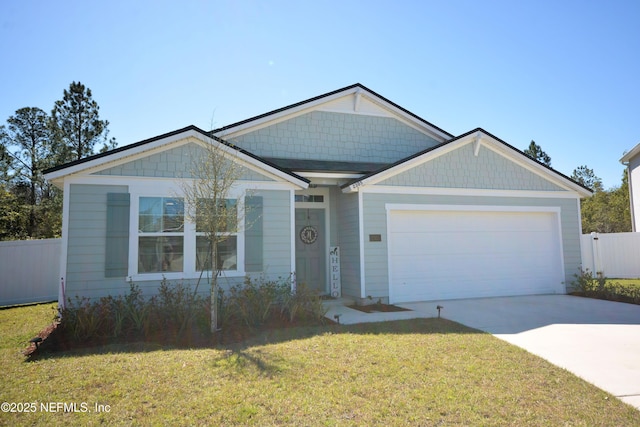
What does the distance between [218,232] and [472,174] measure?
764 centimetres

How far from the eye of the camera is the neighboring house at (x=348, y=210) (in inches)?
335

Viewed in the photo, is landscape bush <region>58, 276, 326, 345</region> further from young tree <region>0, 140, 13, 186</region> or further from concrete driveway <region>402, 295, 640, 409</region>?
young tree <region>0, 140, 13, 186</region>

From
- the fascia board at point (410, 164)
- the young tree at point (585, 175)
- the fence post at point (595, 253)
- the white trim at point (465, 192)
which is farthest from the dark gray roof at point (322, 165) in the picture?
the young tree at point (585, 175)

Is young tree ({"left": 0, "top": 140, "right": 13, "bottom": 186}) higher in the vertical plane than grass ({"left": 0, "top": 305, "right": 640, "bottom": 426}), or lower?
higher

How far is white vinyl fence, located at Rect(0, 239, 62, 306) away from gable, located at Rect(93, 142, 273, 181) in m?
6.48

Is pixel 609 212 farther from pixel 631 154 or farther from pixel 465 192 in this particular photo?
pixel 465 192

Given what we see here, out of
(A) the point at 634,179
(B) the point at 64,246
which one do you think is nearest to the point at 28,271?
(B) the point at 64,246

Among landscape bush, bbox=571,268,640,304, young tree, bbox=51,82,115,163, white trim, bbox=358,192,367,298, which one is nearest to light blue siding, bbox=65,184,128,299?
white trim, bbox=358,192,367,298

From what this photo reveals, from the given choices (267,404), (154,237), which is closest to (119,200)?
(154,237)

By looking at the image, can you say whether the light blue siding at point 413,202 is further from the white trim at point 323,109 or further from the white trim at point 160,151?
the white trim at point 323,109

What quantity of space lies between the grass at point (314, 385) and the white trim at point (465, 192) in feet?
15.9

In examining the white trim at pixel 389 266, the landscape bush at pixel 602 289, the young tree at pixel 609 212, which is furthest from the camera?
the young tree at pixel 609 212

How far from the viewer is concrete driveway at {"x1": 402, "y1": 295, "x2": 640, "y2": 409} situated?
5297 millimetres

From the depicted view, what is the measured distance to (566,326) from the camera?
313 inches
